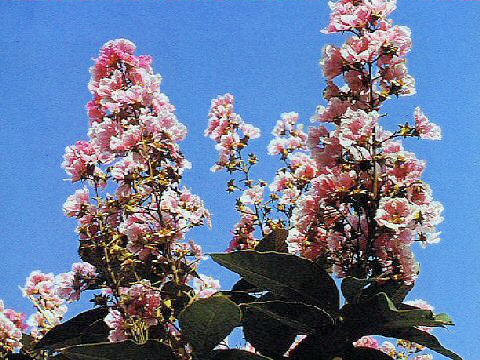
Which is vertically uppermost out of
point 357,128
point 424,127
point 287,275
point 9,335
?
point 424,127

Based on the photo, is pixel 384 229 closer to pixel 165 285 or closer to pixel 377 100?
pixel 377 100

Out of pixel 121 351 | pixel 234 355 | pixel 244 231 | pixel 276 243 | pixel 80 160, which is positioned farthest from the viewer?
pixel 244 231

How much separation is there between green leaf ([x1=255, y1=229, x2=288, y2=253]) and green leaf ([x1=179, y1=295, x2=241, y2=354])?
1.67 feet

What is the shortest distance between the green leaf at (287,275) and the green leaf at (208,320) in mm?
136

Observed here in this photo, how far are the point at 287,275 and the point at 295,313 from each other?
10cm

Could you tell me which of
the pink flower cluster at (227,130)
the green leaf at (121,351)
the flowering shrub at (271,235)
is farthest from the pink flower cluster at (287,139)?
the green leaf at (121,351)

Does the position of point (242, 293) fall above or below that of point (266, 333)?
above

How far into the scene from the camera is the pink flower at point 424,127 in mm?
1863

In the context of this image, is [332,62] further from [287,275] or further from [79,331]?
[79,331]

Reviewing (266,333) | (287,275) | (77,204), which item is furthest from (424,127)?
(77,204)

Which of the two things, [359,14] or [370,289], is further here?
[359,14]

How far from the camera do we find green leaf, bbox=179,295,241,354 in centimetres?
149

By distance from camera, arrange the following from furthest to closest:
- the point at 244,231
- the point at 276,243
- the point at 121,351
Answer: the point at 244,231 < the point at 276,243 < the point at 121,351

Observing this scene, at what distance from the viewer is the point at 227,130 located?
3.02 metres
